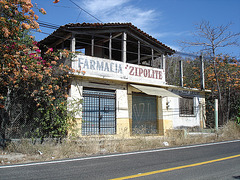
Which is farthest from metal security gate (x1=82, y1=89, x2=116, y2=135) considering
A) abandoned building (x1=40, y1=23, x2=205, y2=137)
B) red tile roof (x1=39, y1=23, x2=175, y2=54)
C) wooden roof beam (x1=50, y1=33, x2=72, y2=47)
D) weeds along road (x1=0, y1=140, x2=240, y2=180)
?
weeds along road (x1=0, y1=140, x2=240, y2=180)

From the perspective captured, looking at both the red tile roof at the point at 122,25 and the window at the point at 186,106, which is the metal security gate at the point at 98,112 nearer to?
the red tile roof at the point at 122,25

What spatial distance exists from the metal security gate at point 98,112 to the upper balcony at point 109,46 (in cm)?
102

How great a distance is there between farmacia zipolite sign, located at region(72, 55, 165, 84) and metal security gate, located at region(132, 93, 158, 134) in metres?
1.09

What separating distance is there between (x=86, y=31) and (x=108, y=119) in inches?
188

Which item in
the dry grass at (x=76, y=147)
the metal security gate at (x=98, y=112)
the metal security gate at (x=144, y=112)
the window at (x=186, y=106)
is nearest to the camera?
the dry grass at (x=76, y=147)

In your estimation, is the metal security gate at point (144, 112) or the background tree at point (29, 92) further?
the metal security gate at point (144, 112)

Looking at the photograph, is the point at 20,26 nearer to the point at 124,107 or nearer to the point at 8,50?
the point at 8,50

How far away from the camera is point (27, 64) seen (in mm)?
9984

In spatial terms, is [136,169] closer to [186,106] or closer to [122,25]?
[122,25]

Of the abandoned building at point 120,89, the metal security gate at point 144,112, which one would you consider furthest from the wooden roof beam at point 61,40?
the metal security gate at point 144,112

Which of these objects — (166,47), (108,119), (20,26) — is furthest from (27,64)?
(166,47)

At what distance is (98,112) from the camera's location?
40.3 ft

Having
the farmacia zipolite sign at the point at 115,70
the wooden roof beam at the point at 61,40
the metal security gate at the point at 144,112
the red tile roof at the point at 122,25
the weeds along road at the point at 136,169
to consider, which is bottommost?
the weeds along road at the point at 136,169

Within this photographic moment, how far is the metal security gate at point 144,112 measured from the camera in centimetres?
1415
